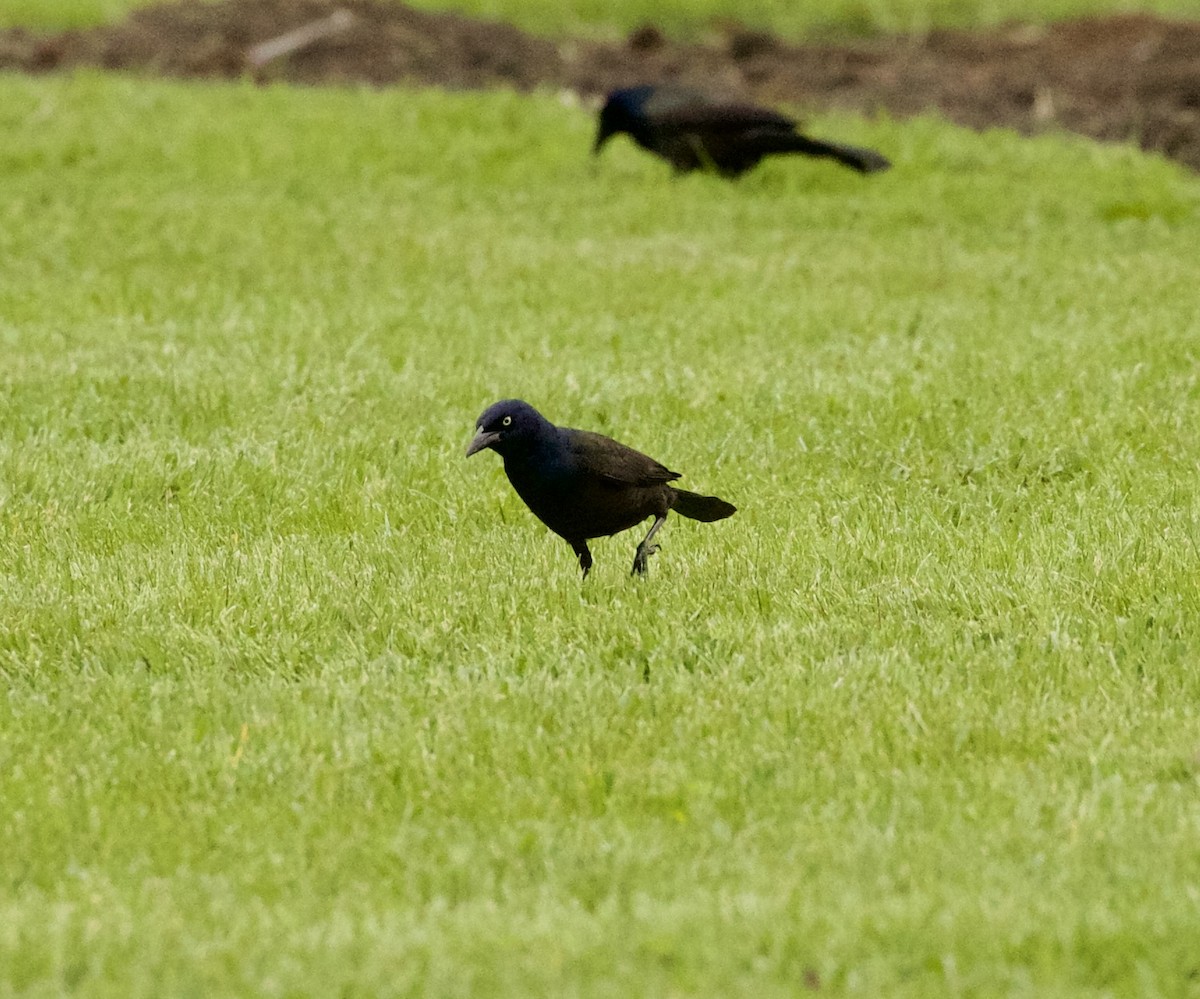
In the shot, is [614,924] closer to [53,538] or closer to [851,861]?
[851,861]

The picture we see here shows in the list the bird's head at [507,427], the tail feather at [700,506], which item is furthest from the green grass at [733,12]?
the bird's head at [507,427]

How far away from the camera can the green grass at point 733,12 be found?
2312 cm

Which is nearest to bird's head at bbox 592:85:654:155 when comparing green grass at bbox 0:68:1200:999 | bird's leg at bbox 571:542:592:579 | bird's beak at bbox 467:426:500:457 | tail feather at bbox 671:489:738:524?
green grass at bbox 0:68:1200:999

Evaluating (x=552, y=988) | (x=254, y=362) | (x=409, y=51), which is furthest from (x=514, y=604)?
(x=409, y=51)

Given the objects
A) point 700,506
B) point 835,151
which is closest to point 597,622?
point 700,506

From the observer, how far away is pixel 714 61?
2056 cm

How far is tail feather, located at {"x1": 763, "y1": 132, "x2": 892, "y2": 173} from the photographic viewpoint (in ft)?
49.0

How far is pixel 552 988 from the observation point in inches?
157

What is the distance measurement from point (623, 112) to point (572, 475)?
29.8 ft

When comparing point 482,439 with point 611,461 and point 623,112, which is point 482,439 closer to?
point 611,461

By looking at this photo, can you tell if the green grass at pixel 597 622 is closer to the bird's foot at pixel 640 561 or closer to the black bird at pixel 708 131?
the bird's foot at pixel 640 561

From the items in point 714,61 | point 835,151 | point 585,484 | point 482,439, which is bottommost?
point 585,484

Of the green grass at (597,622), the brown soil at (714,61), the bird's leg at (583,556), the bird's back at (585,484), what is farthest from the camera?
the brown soil at (714,61)

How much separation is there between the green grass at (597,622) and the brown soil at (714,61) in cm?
527
